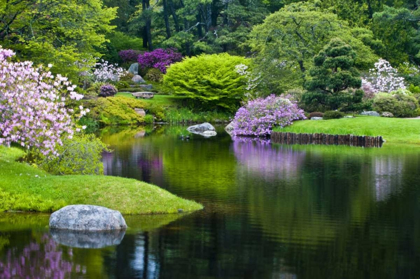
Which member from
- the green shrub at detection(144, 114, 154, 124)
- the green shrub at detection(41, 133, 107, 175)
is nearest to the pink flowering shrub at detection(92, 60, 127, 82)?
the green shrub at detection(144, 114, 154, 124)

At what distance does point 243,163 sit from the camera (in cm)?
2538

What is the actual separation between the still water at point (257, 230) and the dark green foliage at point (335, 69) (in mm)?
13503

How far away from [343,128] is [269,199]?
19.4 meters

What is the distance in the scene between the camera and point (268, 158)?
88.8 ft

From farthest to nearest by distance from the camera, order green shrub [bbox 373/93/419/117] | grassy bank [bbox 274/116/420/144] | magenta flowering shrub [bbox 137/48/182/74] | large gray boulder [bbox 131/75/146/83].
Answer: magenta flowering shrub [bbox 137/48/182/74] < large gray boulder [bbox 131/75/146/83] < green shrub [bbox 373/93/419/117] < grassy bank [bbox 274/116/420/144]

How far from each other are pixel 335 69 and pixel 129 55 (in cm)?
3101

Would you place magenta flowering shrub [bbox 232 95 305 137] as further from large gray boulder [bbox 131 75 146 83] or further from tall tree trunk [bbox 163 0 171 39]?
tall tree trunk [bbox 163 0 171 39]

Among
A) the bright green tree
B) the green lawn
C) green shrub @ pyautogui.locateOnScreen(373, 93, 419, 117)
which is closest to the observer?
green shrub @ pyautogui.locateOnScreen(373, 93, 419, 117)

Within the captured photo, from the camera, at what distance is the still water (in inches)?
413

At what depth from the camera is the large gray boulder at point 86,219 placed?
12828 millimetres

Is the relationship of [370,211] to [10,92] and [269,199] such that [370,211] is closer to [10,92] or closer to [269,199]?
[269,199]

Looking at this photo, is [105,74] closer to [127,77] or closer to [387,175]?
[127,77]

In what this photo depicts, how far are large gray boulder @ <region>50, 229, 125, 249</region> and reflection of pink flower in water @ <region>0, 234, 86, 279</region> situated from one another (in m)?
0.41

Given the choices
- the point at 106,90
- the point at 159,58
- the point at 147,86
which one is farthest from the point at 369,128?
the point at 159,58
